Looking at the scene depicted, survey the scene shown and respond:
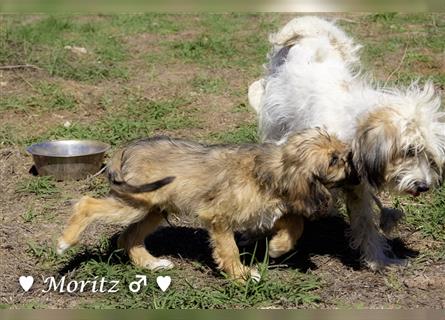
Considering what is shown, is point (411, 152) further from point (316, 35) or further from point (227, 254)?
point (316, 35)

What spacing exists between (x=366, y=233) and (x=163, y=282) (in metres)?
1.51

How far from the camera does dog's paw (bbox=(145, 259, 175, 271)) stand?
5.54 m

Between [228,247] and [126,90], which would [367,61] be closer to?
[126,90]

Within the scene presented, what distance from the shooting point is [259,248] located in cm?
598

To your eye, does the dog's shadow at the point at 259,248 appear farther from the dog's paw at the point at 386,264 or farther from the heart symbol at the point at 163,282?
the heart symbol at the point at 163,282

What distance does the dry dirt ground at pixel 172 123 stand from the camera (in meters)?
5.36

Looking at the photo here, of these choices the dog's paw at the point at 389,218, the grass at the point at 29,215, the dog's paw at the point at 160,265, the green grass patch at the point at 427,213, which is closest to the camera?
Result: the dog's paw at the point at 160,265

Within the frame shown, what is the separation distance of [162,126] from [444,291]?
409 centimetres

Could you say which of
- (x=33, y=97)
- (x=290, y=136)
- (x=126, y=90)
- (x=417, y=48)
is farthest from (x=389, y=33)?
(x=290, y=136)

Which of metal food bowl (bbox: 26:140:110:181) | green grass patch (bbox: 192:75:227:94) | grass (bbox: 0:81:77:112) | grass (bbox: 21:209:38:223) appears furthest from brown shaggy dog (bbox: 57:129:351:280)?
green grass patch (bbox: 192:75:227:94)

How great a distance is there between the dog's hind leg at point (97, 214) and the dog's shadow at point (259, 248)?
45 cm

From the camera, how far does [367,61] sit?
1041cm

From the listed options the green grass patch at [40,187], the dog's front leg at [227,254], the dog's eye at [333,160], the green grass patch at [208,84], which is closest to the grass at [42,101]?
the green grass patch at [208,84]

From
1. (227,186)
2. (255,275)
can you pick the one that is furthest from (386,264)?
(227,186)
